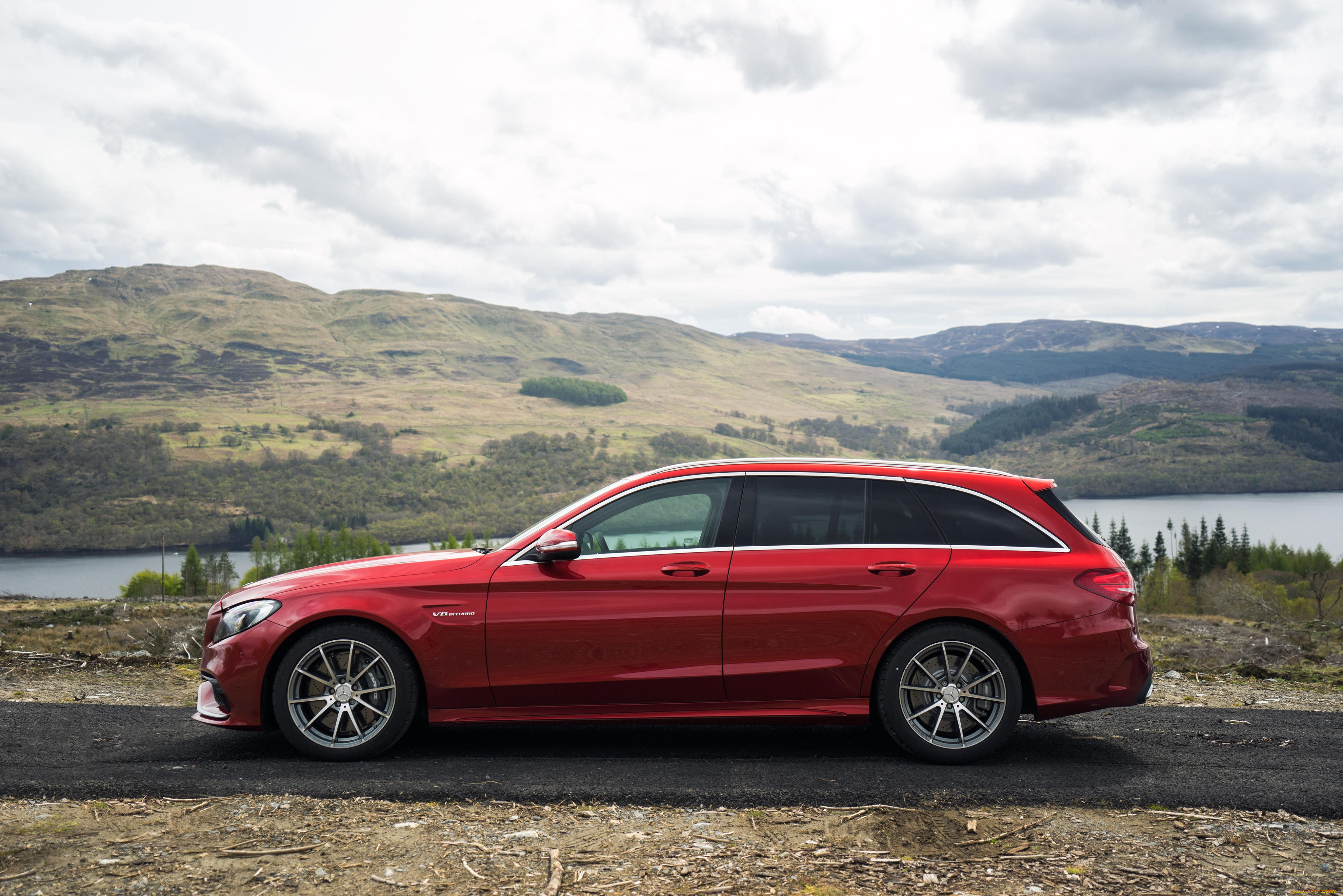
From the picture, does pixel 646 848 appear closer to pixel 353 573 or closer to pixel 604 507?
pixel 604 507

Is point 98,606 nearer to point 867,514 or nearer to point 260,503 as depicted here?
point 867,514

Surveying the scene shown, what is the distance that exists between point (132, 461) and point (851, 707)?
221 metres

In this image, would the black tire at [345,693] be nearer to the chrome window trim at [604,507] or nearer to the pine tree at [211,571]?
the chrome window trim at [604,507]

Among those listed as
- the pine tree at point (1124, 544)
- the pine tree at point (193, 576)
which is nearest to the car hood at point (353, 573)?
the pine tree at point (193, 576)

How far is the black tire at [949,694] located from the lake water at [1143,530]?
107 metres

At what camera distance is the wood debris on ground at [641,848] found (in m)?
3.51

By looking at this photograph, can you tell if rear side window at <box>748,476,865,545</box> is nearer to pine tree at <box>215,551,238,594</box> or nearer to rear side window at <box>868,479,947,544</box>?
rear side window at <box>868,479,947,544</box>

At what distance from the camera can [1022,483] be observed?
562 centimetres

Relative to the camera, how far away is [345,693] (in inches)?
207

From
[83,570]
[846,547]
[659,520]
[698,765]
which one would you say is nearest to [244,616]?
[659,520]

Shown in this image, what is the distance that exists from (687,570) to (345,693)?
7.12 ft

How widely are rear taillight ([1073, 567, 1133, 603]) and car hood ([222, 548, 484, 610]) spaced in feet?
12.0

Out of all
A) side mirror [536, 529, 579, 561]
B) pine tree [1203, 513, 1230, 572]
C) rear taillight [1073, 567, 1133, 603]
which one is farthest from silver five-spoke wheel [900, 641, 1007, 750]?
pine tree [1203, 513, 1230, 572]

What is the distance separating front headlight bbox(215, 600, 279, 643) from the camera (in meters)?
5.32
